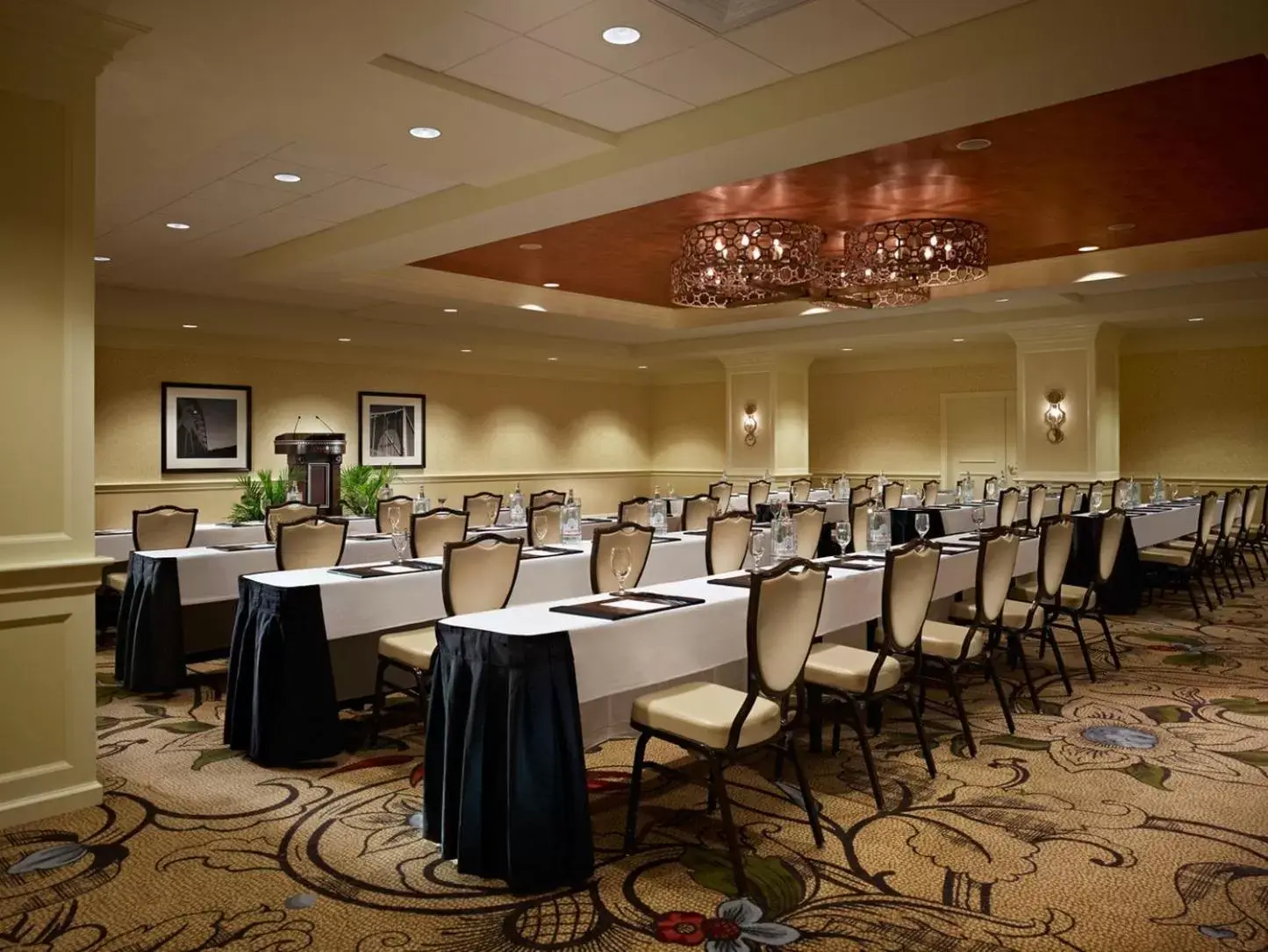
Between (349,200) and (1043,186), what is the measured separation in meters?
4.68

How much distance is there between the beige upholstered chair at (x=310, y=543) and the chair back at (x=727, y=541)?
7.33 feet

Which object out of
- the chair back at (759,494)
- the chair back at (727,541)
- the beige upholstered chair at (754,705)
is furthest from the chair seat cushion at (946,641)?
the chair back at (759,494)

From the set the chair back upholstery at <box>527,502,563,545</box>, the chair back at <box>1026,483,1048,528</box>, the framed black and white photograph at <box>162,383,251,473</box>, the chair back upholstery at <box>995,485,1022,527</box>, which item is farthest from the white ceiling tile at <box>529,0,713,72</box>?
the framed black and white photograph at <box>162,383,251,473</box>

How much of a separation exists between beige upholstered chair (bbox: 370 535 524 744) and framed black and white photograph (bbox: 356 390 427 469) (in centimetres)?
843

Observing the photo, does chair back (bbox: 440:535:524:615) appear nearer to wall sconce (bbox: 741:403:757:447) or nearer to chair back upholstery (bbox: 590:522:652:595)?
chair back upholstery (bbox: 590:522:652:595)

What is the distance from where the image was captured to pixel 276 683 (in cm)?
411

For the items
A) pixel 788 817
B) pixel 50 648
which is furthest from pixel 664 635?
pixel 50 648

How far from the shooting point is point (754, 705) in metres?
3.21

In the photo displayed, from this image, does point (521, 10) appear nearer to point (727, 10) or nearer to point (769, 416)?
point (727, 10)

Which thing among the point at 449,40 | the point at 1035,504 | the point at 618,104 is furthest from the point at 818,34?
the point at 1035,504

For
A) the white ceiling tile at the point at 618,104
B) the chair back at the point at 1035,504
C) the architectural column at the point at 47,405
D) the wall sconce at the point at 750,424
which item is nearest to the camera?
the architectural column at the point at 47,405

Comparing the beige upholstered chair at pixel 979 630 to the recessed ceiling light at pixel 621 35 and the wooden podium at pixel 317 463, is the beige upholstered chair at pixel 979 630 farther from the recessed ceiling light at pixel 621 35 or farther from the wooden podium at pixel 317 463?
the wooden podium at pixel 317 463

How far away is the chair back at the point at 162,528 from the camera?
675 centimetres

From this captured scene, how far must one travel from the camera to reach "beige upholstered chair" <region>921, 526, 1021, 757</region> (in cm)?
428
